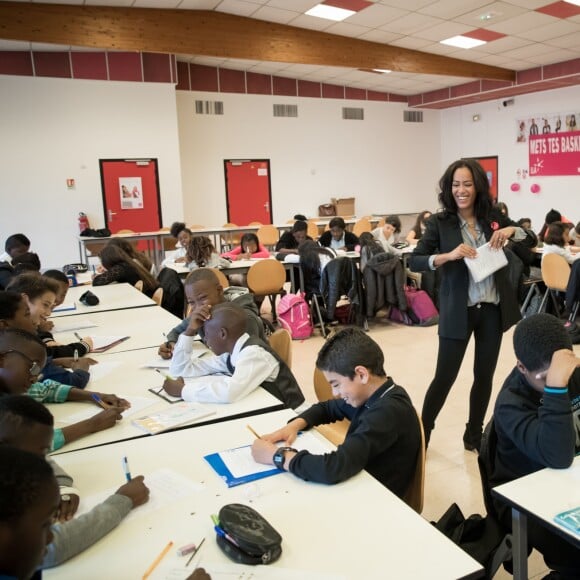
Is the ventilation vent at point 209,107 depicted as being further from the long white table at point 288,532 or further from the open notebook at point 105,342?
the long white table at point 288,532

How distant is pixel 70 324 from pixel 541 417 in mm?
3302

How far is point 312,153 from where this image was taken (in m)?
13.4

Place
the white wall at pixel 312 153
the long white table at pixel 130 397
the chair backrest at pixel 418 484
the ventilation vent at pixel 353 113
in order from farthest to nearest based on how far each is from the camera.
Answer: the ventilation vent at pixel 353 113 → the white wall at pixel 312 153 → the long white table at pixel 130 397 → the chair backrest at pixel 418 484

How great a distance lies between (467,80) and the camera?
12477 millimetres

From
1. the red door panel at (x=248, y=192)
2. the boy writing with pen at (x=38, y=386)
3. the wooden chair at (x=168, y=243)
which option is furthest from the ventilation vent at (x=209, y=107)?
the boy writing with pen at (x=38, y=386)

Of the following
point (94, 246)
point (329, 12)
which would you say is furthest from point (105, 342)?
point (329, 12)

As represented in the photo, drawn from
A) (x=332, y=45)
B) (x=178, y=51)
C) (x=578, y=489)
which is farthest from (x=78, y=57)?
(x=578, y=489)

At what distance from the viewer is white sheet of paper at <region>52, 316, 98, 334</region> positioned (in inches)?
155

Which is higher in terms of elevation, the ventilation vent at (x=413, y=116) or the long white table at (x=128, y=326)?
the ventilation vent at (x=413, y=116)

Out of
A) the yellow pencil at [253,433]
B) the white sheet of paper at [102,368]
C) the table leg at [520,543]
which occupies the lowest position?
the table leg at [520,543]

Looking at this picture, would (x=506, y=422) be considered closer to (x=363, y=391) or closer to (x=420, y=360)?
(x=363, y=391)

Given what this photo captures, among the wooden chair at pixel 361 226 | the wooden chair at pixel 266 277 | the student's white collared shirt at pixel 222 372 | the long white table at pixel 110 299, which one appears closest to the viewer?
Result: the student's white collared shirt at pixel 222 372

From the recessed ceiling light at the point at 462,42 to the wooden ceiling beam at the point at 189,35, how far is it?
2.88 feet

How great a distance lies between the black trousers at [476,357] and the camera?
3.02 metres
